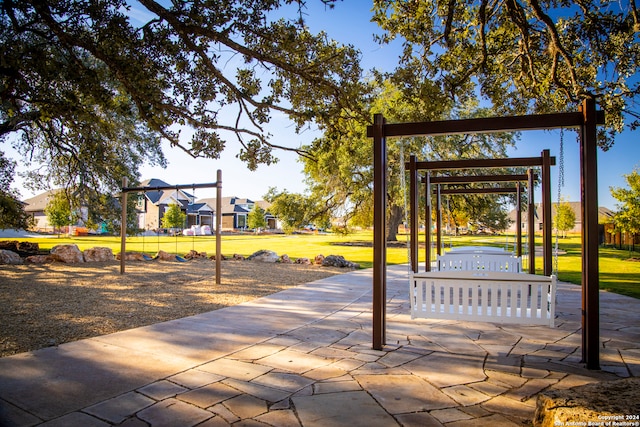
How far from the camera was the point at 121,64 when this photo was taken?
472cm

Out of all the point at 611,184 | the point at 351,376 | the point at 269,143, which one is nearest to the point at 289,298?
the point at 269,143

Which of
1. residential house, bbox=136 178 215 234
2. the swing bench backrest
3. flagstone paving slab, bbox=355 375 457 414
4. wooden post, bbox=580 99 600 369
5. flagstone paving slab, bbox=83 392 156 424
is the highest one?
residential house, bbox=136 178 215 234

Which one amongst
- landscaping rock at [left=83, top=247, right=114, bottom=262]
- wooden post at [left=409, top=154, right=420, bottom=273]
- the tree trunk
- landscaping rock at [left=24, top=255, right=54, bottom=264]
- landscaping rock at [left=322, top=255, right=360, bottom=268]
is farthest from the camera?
the tree trunk

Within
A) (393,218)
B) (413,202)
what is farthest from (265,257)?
(393,218)

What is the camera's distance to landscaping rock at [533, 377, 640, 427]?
1923mm

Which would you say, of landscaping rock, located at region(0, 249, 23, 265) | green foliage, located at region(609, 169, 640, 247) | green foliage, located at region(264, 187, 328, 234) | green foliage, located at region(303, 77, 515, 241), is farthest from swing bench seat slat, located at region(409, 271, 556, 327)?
green foliage, located at region(264, 187, 328, 234)

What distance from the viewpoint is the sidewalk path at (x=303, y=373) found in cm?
258

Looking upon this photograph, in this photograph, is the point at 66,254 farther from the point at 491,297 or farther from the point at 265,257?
the point at 491,297

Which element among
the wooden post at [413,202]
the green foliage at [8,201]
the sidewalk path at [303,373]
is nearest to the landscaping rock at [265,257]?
the wooden post at [413,202]

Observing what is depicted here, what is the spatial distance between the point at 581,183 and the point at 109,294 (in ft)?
25.3

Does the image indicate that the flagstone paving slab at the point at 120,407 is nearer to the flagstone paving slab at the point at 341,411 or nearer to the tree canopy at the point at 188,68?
the flagstone paving slab at the point at 341,411

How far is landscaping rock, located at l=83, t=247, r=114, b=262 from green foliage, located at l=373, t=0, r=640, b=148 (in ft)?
39.9

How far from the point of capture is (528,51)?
22.3 feet

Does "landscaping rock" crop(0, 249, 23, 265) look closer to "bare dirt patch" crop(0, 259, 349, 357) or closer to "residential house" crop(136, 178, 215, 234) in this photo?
"bare dirt patch" crop(0, 259, 349, 357)
